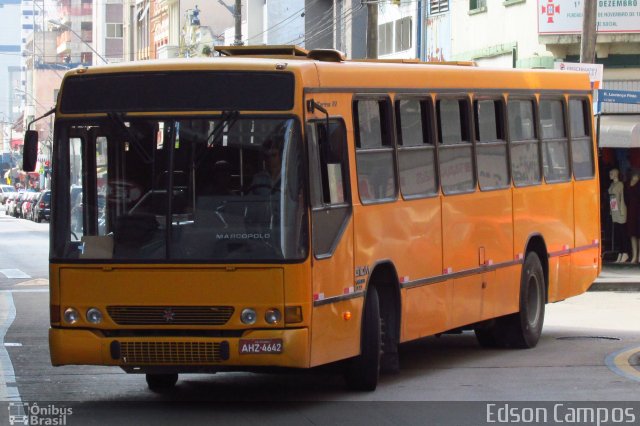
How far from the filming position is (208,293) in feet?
35.9

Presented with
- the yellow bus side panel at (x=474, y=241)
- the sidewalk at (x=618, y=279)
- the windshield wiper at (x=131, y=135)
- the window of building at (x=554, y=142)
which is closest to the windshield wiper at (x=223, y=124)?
the windshield wiper at (x=131, y=135)

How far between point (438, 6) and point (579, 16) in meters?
9.06

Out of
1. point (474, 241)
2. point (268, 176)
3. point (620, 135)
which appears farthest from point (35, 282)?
point (268, 176)

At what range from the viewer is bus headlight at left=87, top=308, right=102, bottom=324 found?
11180 millimetres

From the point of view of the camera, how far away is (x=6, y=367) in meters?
14.2

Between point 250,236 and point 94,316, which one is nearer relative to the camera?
point 250,236

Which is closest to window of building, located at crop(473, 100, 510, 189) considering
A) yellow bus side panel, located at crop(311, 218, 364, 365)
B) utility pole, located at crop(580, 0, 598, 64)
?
yellow bus side panel, located at crop(311, 218, 364, 365)

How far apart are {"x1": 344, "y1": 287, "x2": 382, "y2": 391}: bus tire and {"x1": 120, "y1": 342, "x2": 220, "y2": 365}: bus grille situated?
1566 mm

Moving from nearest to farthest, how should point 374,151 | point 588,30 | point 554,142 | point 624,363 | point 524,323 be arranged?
1. point 374,151
2. point 624,363
3. point 524,323
4. point 554,142
5. point 588,30

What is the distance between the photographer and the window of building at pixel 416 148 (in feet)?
42.8

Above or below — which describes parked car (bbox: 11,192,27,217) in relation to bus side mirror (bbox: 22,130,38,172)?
below

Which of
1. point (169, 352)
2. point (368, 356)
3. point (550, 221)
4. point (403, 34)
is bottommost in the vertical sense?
point (368, 356)

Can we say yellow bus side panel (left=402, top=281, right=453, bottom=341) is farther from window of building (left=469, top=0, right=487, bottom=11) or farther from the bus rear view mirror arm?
window of building (left=469, top=0, right=487, bottom=11)

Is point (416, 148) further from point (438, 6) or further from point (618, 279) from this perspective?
point (438, 6)
